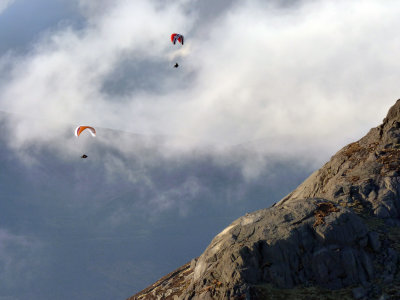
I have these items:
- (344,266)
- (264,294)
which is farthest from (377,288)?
(264,294)

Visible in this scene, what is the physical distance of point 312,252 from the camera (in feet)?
151

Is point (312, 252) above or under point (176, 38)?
under

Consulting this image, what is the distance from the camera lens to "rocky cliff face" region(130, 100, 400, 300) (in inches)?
1730

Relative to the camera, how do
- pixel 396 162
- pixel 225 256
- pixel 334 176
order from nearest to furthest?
pixel 225 256, pixel 396 162, pixel 334 176

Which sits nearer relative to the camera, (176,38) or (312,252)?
(312,252)

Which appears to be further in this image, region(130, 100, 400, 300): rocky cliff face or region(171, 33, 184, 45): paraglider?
region(171, 33, 184, 45): paraglider

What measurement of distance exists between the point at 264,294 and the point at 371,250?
11.9m

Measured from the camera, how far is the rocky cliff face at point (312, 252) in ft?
144

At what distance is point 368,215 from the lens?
53531 millimetres

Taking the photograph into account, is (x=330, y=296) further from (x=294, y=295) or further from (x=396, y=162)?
(x=396, y=162)

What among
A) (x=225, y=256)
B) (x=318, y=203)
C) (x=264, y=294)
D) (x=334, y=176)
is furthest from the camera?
(x=334, y=176)

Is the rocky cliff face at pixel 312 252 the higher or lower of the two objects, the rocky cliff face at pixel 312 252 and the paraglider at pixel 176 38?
the lower

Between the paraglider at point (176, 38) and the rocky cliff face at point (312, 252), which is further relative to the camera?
the paraglider at point (176, 38)

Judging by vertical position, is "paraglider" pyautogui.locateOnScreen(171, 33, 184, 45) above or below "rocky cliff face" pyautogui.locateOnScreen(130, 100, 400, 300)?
above
